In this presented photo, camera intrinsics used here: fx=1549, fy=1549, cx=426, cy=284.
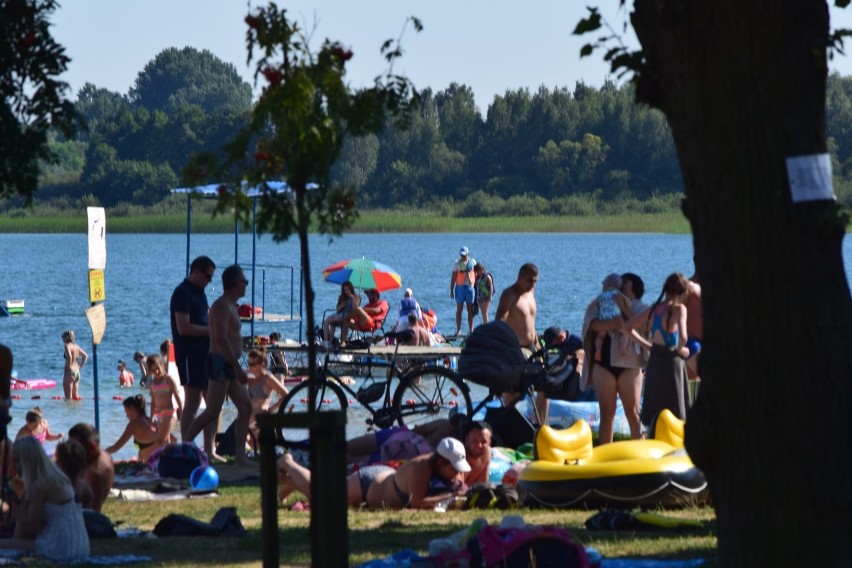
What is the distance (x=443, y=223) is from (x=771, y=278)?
111 meters

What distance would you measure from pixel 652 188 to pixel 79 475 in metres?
111

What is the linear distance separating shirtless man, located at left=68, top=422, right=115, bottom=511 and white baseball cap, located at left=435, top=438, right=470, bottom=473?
192 centimetres

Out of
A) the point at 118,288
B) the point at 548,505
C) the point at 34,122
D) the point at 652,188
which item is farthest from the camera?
the point at 652,188

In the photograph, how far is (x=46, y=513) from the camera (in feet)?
23.8

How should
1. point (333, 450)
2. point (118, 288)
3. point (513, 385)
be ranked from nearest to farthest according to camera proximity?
point (333, 450) → point (513, 385) → point (118, 288)

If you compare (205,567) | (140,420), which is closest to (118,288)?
(140,420)

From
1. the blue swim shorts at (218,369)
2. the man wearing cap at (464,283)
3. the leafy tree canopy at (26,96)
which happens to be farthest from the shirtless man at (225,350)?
the man wearing cap at (464,283)

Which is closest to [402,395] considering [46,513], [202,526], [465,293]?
[202,526]

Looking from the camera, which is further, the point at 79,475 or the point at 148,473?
the point at 148,473

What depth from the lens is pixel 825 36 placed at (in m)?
4.89

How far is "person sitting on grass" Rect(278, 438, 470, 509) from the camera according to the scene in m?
9.11

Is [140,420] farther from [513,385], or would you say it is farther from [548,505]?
[548,505]

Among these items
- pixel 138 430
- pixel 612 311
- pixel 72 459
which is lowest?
pixel 138 430

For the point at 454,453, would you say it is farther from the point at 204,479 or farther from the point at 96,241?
the point at 96,241
